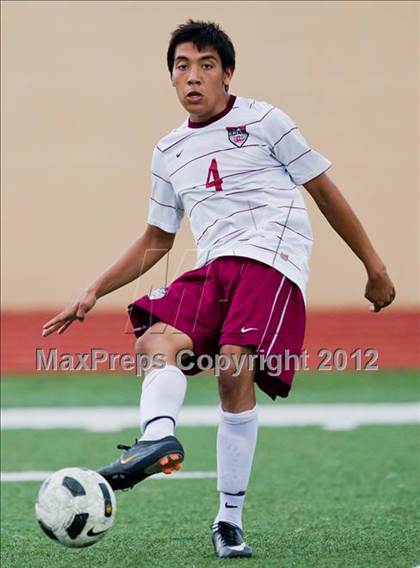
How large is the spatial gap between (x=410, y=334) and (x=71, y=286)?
3623 millimetres

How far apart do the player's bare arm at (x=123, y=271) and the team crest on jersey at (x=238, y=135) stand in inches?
18.4

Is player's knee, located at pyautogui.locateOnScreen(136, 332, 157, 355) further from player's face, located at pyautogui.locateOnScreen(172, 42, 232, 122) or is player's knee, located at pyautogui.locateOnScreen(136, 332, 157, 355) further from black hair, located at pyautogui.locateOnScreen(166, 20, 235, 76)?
black hair, located at pyautogui.locateOnScreen(166, 20, 235, 76)

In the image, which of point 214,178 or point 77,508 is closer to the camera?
point 77,508

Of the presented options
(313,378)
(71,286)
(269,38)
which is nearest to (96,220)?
(71,286)

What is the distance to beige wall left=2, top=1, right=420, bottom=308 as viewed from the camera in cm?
1243

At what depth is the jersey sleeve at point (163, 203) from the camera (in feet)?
13.1

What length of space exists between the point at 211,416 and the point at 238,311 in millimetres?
4580

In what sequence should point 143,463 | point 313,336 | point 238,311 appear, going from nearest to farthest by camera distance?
point 143,463 → point 238,311 → point 313,336

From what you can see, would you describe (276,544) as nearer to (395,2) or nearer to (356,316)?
(356,316)

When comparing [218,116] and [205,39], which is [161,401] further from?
[205,39]

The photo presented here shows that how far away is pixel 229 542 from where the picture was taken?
3.82 m

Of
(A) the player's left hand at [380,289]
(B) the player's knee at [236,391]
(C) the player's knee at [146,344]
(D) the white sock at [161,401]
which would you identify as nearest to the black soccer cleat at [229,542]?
(B) the player's knee at [236,391]

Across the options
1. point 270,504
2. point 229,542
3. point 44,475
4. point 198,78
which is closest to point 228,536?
point 229,542

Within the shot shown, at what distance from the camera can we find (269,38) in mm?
12477
